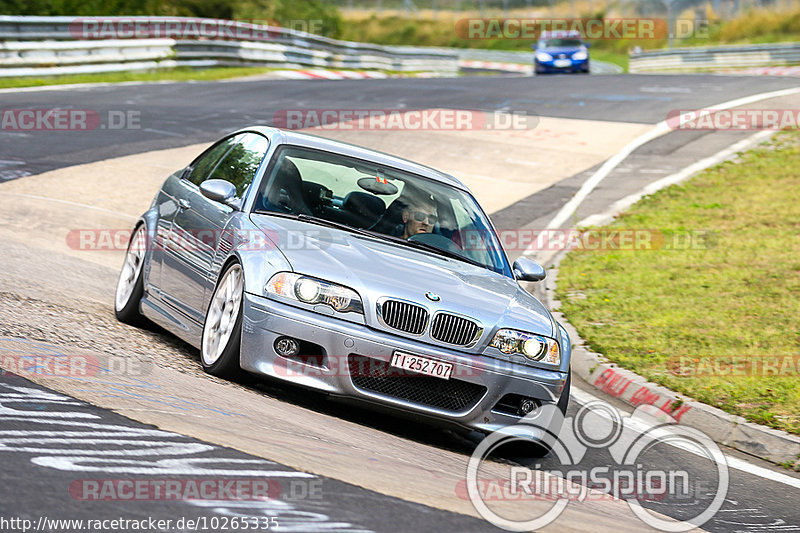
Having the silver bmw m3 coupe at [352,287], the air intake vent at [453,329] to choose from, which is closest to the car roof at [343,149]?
the silver bmw m3 coupe at [352,287]

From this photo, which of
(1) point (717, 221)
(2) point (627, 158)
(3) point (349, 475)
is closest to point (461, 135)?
(2) point (627, 158)

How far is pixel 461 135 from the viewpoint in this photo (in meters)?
20.7

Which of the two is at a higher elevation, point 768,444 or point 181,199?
point 181,199

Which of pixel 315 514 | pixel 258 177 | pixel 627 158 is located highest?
pixel 258 177

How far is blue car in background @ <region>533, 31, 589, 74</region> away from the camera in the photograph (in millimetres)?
41188

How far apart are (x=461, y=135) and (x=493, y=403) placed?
14.6 metres

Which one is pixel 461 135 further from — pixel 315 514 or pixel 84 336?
pixel 315 514

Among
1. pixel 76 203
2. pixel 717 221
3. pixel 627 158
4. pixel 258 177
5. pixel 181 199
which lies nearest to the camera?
pixel 258 177

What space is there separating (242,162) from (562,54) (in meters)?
34.7
